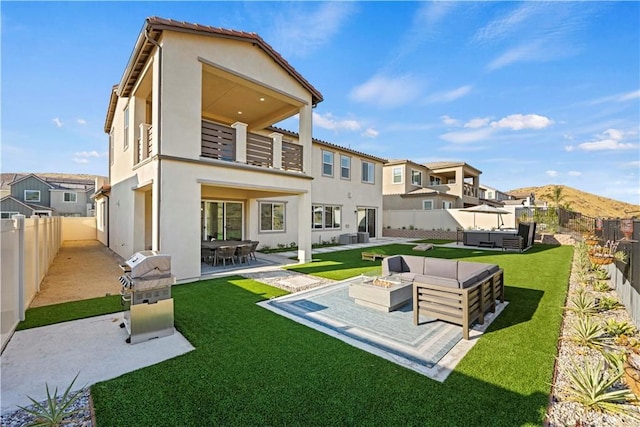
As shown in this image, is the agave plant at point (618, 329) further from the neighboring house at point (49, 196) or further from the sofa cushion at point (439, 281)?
the neighboring house at point (49, 196)

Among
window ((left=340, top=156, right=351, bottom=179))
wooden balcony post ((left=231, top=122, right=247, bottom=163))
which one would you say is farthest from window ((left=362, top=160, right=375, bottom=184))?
wooden balcony post ((left=231, top=122, right=247, bottom=163))

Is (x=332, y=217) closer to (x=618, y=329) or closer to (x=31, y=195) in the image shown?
(x=618, y=329)

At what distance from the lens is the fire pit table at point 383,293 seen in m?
6.41

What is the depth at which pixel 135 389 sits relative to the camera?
11.6ft

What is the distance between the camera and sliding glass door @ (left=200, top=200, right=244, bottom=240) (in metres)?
14.4

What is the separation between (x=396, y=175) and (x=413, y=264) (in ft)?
77.7

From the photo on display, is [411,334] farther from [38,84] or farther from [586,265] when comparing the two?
[38,84]

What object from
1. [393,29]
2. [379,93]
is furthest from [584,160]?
[393,29]

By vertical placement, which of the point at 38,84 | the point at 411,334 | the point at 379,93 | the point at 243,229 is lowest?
the point at 411,334

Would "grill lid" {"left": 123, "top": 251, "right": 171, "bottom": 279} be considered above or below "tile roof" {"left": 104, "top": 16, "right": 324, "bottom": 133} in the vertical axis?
below

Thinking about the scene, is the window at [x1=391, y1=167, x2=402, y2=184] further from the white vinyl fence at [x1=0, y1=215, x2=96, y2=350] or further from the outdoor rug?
the white vinyl fence at [x1=0, y1=215, x2=96, y2=350]

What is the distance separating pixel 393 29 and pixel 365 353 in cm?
1432

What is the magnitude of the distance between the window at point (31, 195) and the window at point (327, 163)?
3885 cm

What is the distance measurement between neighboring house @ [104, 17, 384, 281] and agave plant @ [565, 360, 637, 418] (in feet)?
30.1
